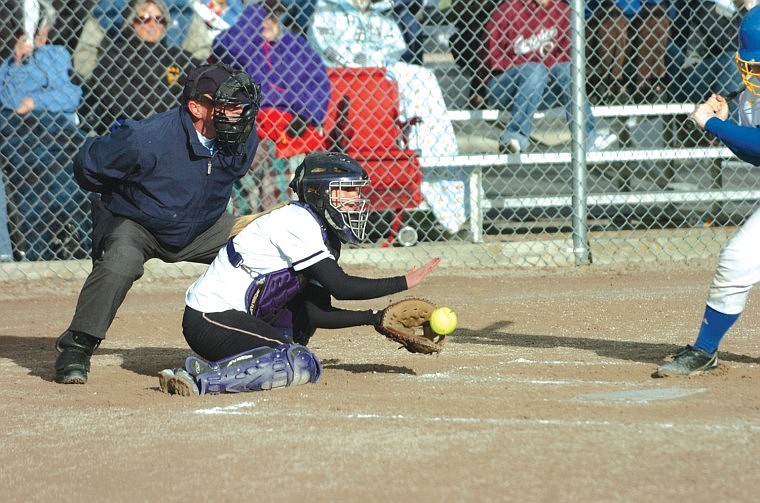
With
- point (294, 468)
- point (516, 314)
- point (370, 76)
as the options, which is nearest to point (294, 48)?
point (370, 76)

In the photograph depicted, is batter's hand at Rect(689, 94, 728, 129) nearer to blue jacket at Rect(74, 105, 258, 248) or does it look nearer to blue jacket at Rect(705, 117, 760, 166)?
blue jacket at Rect(705, 117, 760, 166)

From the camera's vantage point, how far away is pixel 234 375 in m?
4.65

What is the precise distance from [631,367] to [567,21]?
4308 millimetres

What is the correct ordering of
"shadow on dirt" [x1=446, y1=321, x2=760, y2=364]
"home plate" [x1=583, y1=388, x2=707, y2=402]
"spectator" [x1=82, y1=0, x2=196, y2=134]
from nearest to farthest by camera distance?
"home plate" [x1=583, y1=388, x2=707, y2=402]
"shadow on dirt" [x1=446, y1=321, x2=760, y2=364]
"spectator" [x1=82, y1=0, x2=196, y2=134]

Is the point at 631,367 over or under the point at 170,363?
over

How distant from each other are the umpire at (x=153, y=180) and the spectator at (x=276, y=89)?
9.16 ft

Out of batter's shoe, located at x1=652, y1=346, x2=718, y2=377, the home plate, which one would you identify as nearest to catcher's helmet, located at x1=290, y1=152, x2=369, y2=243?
the home plate

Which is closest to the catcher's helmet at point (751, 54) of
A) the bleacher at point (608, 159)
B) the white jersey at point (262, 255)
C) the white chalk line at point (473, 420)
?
the white chalk line at point (473, 420)

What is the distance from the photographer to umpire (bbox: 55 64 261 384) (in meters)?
5.13

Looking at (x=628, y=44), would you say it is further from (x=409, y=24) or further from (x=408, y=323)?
(x=408, y=323)

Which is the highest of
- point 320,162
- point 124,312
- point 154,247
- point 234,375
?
point 320,162

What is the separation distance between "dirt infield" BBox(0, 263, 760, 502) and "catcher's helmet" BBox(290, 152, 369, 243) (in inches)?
28.2

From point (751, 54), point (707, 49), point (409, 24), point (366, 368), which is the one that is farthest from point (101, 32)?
point (751, 54)

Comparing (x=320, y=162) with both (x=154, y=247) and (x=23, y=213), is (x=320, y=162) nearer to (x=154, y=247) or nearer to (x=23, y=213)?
(x=154, y=247)
